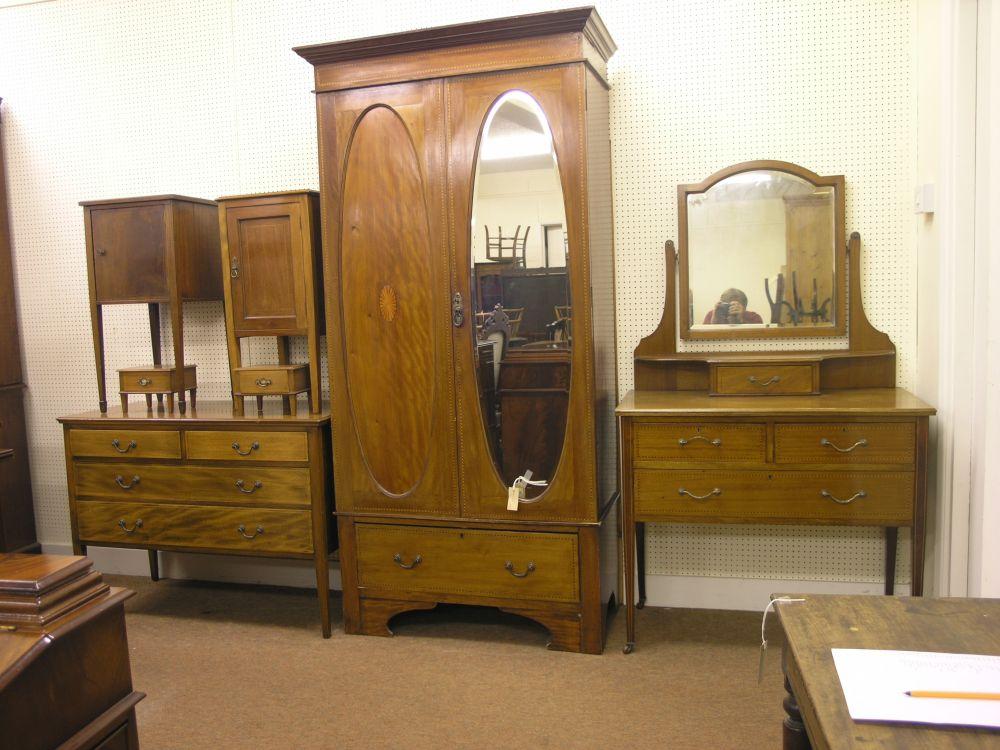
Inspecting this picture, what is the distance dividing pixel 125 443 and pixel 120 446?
27 millimetres

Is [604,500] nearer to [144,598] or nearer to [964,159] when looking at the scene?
[964,159]

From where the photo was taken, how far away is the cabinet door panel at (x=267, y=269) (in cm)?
346

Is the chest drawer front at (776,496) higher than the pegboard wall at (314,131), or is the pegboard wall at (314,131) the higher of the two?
the pegboard wall at (314,131)

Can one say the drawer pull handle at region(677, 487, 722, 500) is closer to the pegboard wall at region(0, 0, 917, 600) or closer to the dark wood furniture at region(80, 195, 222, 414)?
the pegboard wall at region(0, 0, 917, 600)

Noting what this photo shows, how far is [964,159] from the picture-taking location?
2799 mm

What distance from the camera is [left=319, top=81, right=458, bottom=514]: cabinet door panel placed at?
10.4 ft

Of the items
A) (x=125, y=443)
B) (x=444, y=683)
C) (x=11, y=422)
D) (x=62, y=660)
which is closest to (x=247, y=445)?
(x=125, y=443)

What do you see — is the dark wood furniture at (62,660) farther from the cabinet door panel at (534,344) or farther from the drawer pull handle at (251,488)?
the drawer pull handle at (251,488)

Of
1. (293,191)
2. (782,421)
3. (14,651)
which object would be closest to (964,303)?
(782,421)

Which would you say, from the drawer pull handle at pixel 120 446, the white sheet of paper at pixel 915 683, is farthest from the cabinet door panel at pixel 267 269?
the white sheet of paper at pixel 915 683

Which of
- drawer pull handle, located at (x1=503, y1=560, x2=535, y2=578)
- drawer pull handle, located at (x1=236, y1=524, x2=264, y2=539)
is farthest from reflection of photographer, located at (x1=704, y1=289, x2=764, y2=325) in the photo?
drawer pull handle, located at (x1=236, y1=524, x2=264, y2=539)

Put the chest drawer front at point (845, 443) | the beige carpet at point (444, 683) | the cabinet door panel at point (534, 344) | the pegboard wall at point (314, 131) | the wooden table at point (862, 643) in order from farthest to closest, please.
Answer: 1. the pegboard wall at point (314, 131)
2. the cabinet door panel at point (534, 344)
3. the chest drawer front at point (845, 443)
4. the beige carpet at point (444, 683)
5. the wooden table at point (862, 643)

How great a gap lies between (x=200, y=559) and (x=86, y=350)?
123cm

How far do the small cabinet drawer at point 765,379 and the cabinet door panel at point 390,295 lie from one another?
1046 millimetres
